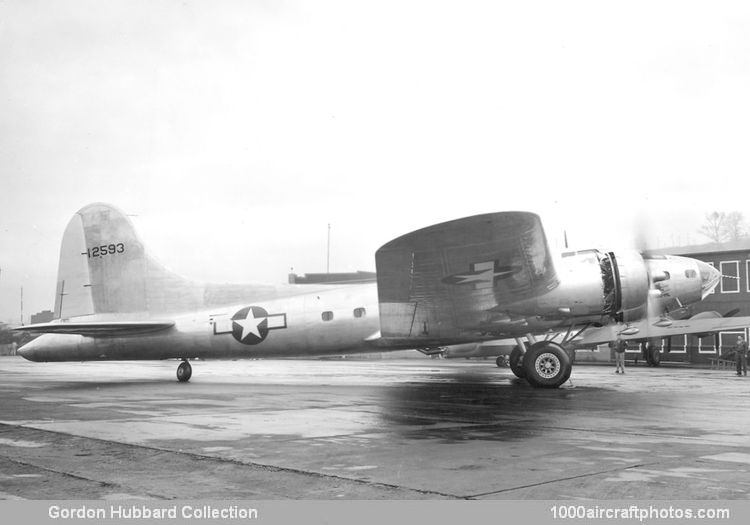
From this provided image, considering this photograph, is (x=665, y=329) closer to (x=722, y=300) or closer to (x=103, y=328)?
(x=722, y=300)

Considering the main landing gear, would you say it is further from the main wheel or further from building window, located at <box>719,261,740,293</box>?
building window, located at <box>719,261,740,293</box>

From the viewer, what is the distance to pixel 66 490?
5.36 metres

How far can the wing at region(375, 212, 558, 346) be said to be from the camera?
12781mm

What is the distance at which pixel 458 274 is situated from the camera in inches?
572

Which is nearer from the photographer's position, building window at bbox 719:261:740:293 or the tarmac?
the tarmac

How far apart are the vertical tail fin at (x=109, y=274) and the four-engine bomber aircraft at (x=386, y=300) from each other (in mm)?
31

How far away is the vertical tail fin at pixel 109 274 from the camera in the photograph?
19609mm

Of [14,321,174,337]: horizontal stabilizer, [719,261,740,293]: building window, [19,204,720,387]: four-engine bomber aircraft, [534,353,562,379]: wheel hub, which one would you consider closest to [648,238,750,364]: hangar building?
[719,261,740,293]: building window

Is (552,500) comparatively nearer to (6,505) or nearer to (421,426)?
(6,505)

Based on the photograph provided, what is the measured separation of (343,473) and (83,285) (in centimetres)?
1596

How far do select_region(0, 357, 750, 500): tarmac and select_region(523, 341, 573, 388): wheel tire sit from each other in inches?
87.6

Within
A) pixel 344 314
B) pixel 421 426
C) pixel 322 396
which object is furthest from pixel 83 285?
pixel 421 426

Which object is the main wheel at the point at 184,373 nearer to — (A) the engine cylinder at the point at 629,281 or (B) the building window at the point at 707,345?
(A) the engine cylinder at the point at 629,281

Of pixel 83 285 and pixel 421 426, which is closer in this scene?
pixel 421 426
